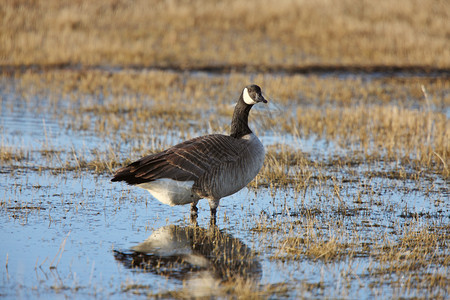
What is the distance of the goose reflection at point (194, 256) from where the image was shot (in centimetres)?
600

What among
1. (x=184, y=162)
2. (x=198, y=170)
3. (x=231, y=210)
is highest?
(x=184, y=162)

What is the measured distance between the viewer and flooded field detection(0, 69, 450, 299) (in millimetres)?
5824

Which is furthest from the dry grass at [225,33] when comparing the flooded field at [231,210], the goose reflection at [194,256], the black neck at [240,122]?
the goose reflection at [194,256]

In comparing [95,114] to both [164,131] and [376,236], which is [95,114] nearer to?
[164,131]

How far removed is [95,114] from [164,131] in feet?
8.95

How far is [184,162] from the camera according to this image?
744 cm

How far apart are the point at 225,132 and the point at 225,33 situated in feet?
57.3

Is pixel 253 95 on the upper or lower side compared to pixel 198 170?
upper

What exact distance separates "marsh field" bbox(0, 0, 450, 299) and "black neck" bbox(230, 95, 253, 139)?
1.12m

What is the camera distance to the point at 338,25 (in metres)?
29.6

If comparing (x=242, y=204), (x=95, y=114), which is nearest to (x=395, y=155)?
(x=242, y=204)

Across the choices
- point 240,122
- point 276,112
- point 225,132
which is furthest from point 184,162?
A: point 276,112

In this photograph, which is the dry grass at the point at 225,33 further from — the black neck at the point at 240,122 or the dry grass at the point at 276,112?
the black neck at the point at 240,122

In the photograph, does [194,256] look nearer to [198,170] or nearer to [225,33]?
[198,170]
